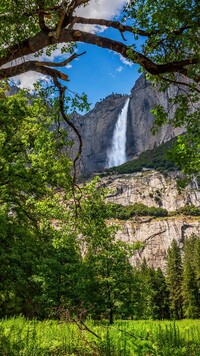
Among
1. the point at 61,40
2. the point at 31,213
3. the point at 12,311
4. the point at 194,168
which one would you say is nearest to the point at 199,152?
the point at 194,168

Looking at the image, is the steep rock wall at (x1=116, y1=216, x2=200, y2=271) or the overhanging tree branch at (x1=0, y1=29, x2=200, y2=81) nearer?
the overhanging tree branch at (x1=0, y1=29, x2=200, y2=81)

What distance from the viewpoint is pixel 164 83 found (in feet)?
32.9

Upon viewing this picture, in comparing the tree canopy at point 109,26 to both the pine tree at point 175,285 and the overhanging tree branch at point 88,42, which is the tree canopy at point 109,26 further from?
the pine tree at point 175,285

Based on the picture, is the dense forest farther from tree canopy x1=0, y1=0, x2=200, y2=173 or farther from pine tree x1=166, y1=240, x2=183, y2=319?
pine tree x1=166, y1=240, x2=183, y2=319

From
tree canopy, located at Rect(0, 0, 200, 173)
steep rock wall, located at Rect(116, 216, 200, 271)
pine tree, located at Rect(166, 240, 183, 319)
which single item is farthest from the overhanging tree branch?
steep rock wall, located at Rect(116, 216, 200, 271)

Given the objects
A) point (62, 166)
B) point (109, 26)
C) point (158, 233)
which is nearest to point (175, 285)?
point (62, 166)

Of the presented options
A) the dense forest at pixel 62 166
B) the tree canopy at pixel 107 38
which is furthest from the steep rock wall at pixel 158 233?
the tree canopy at pixel 107 38

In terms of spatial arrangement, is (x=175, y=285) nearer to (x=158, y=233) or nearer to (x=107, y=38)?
(x=107, y=38)

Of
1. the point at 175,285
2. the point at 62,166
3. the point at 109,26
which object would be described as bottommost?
the point at 175,285

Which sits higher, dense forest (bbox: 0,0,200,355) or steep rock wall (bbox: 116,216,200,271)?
steep rock wall (bbox: 116,216,200,271)

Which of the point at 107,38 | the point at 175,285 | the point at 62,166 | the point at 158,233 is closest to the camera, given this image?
the point at 107,38

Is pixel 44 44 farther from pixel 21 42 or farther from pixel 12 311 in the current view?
pixel 12 311

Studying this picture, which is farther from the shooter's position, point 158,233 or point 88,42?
point 158,233

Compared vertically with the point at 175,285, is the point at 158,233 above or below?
above
